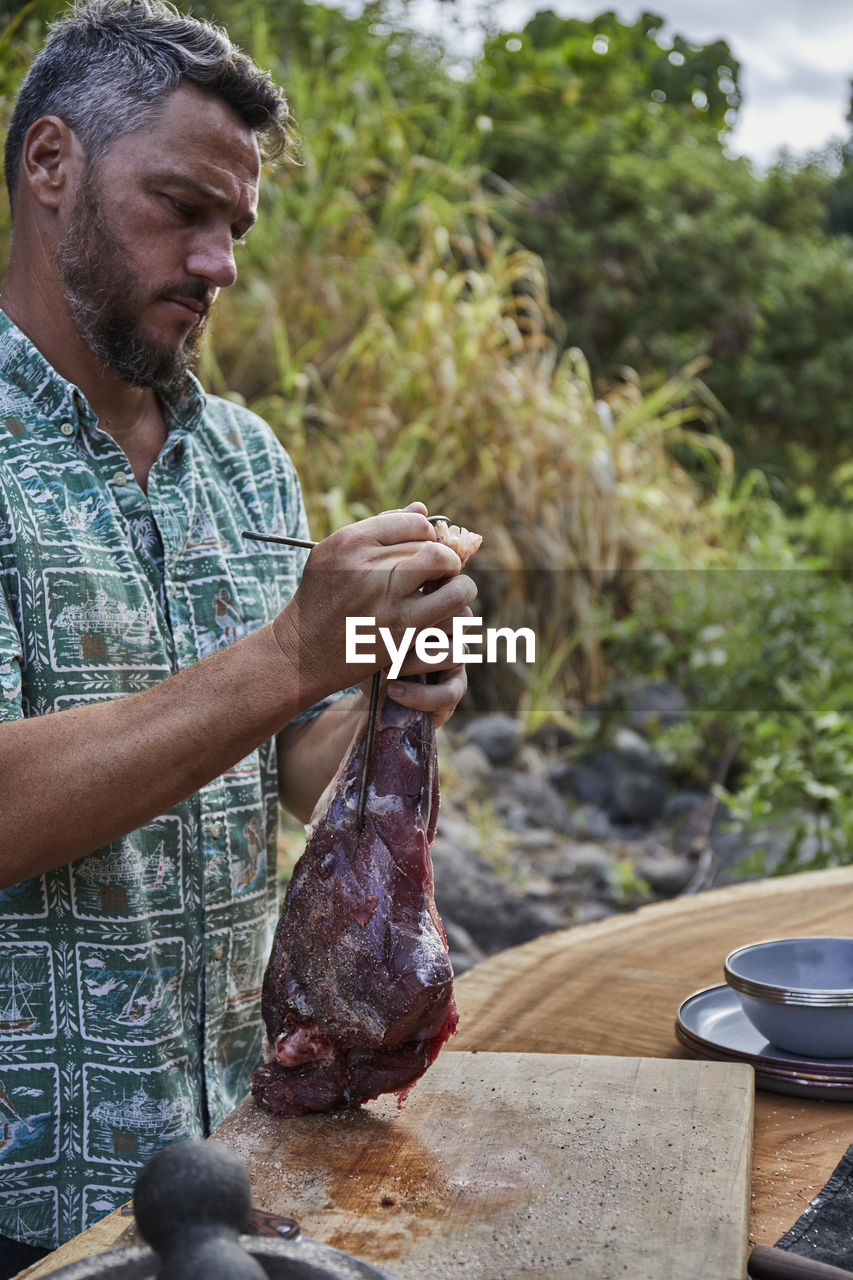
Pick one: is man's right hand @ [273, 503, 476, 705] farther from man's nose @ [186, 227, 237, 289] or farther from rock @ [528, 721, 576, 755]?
rock @ [528, 721, 576, 755]

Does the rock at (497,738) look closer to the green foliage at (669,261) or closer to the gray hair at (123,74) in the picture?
the gray hair at (123,74)

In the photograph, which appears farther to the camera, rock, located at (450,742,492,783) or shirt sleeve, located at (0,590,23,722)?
rock, located at (450,742,492,783)

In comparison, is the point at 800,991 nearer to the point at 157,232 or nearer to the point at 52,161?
the point at 157,232

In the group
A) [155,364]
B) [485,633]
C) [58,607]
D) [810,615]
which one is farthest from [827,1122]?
[485,633]

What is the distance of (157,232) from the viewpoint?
1.94 meters

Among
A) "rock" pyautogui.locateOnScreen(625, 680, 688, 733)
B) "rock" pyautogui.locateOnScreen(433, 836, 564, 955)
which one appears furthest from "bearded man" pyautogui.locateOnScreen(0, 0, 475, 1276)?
"rock" pyautogui.locateOnScreen(625, 680, 688, 733)

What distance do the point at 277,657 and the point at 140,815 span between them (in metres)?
0.29

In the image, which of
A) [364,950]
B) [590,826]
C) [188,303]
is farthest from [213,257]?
[590,826]

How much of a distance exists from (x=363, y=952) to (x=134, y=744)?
409 millimetres

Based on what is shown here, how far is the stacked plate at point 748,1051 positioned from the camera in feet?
5.61

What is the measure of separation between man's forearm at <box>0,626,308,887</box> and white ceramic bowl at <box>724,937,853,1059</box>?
2.50 feet

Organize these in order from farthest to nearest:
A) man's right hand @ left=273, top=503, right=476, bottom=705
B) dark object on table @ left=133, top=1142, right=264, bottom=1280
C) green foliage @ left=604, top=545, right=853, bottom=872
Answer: green foliage @ left=604, top=545, right=853, bottom=872
man's right hand @ left=273, top=503, right=476, bottom=705
dark object on table @ left=133, top=1142, right=264, bottom=1280

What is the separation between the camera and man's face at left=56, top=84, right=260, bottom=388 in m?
1.91

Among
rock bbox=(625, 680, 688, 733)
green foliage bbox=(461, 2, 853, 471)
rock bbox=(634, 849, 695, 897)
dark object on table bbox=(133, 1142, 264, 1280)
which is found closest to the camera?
dark object on table bbox=(133, 1142, 264, 1280)
